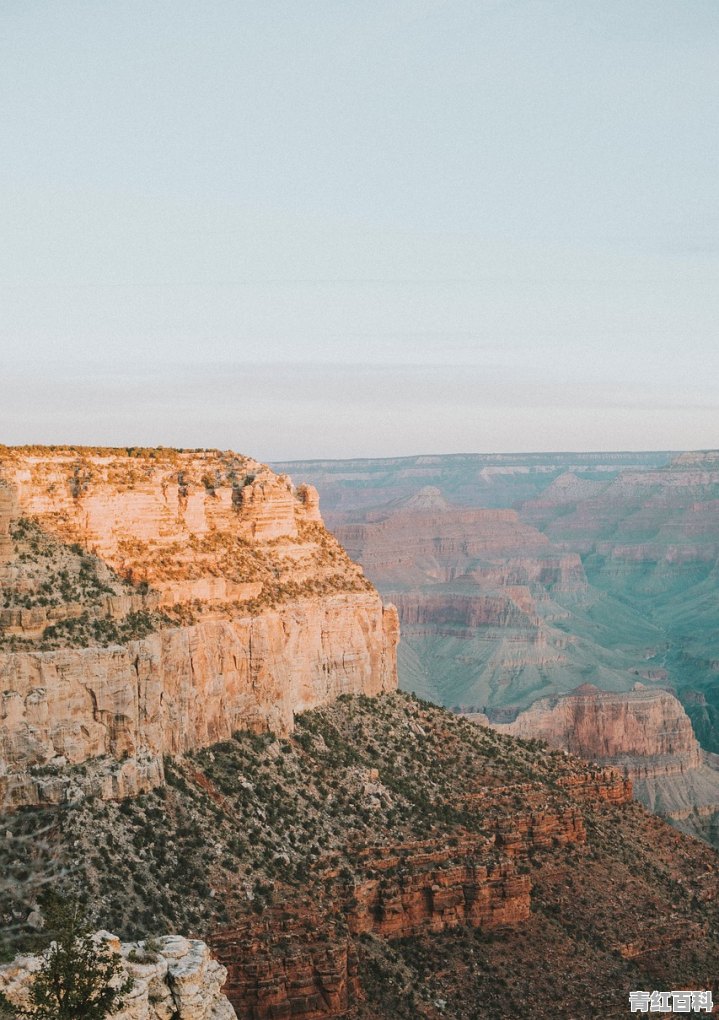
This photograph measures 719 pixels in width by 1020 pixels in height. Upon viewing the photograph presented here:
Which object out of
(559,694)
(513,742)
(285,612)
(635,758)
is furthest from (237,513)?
(559,694)

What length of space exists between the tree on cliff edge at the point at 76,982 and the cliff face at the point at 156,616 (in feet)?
44.9

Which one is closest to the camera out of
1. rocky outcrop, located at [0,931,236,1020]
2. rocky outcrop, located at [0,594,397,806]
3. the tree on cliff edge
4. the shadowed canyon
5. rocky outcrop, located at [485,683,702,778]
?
the tree on cliff edge

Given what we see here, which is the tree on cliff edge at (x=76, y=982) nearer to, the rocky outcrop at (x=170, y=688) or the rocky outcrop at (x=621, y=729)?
the rocky outcrop at (x=170, y=688)

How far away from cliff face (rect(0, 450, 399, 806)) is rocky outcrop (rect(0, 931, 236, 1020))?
43.0 ft

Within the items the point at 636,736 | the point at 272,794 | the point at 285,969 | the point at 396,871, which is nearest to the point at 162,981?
the point at 285,969

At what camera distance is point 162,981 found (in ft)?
118

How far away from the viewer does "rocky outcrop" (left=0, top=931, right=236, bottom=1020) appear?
3438cm

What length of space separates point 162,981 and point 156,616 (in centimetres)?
2236

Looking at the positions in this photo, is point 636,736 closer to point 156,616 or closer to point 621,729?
point 621,729

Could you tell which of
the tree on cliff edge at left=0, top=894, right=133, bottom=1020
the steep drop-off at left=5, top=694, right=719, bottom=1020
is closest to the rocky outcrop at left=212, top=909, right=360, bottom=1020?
the steep drop-off at left=5, top=694, right=719, bottom=1020

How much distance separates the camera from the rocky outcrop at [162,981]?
34.4 m

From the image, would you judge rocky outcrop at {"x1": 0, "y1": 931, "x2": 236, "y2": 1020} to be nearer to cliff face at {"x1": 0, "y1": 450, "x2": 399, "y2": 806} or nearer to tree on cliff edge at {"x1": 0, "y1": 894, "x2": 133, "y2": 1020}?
tree on cliff edge at {"x1": 0, "y1": 894, "x2": 133, "y2": 1020}

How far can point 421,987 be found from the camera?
2178 inches

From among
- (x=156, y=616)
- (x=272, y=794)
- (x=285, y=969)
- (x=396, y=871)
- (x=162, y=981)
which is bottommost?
(x=285, y=969)
